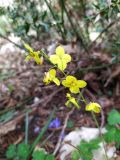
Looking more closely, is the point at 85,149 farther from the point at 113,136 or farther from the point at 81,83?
the point at 81,83

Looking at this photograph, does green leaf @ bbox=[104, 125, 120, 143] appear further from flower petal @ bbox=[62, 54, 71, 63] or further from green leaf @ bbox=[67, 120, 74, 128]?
flower petal @ bbox=[62, 54, 71, 63]

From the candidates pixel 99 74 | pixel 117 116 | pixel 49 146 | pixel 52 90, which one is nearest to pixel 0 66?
pixel 52 90

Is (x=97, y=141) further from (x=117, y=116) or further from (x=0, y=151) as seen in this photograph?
(x=0, y=151)

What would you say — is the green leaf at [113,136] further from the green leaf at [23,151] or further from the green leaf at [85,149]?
the green leaf at [23,151]

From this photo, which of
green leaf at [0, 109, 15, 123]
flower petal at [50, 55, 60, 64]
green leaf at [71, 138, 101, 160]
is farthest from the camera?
green leaf at [0, 109, 15, 123]

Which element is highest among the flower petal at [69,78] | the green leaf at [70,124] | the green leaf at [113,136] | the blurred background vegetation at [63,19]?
the blurred background vegetation at [63,19]

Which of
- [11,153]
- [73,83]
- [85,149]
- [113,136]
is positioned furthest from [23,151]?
[73,83]

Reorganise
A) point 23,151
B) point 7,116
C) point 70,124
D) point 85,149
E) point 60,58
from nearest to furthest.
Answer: point 60,58 < point 85,149 < point 23,151 < point 70,124 < point 7,116

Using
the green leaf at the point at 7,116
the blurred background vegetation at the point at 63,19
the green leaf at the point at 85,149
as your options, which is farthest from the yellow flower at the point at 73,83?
the green leaf at the point at 7,116

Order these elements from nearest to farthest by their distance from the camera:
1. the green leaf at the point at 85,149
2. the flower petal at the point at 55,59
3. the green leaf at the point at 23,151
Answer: the flower petal at the point at 55,59 → the green leaf at the point at 85,149 → the green leaf at the point at 23,151

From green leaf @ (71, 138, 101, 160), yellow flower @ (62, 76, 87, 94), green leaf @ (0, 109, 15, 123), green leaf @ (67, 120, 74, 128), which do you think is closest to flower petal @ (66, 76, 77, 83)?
yellow flower @ (62, 76, 87, 94)

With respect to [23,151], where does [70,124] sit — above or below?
above

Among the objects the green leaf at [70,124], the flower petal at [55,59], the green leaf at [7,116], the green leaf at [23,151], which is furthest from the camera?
the green leaf at [7,116]
